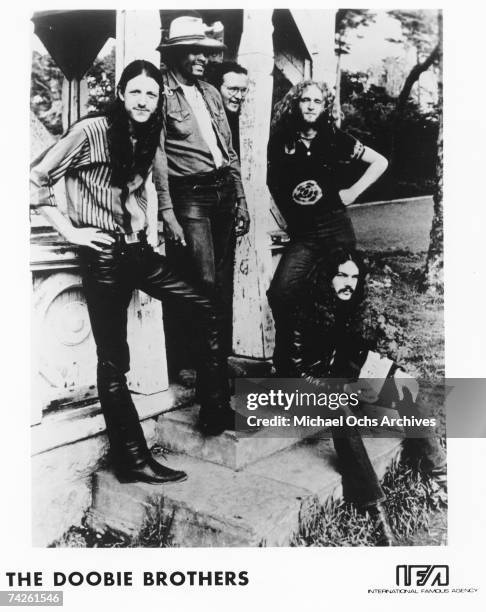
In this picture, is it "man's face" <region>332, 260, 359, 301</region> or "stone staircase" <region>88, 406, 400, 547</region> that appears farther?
"man's face" <region>332, 260, 359, 301</region>

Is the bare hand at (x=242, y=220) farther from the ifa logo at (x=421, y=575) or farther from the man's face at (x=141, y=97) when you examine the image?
the ifa logo at (x=421, y=575)

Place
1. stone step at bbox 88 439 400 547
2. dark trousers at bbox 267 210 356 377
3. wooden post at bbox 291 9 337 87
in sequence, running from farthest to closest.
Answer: dark trousers at bbox 267 210 356 377
wooden post at bbox 291 9 337 87
stone step at bbox 88 439 400 547

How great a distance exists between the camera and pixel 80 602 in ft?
9.25

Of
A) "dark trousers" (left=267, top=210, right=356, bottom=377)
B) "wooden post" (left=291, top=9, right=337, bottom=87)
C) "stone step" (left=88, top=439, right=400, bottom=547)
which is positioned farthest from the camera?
"dark trousers" (left=267, top=210, right=356, bottom=377)

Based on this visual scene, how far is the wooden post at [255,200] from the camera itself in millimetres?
2891

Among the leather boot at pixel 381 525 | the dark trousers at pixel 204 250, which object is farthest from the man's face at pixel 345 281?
the leather boot at pixel 381 525

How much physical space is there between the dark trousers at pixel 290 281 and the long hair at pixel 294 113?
0.48m

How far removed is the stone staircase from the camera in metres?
2.78

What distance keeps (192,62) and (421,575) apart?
8.68 ft

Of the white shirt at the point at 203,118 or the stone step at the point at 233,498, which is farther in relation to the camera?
the white shirt at the point at 203,118

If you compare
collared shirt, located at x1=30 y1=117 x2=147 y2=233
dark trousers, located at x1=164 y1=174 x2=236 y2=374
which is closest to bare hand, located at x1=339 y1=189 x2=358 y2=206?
dark trousers, located at x1=164 y1=174 x2=236 y2=374

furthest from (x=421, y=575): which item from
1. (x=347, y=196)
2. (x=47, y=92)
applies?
(x=47, y=92)

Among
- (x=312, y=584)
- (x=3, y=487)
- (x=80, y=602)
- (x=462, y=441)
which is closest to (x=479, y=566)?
(x=462, y=441)

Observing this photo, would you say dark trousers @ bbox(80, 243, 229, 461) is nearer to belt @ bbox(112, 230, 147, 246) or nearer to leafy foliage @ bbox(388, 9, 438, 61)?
belt @ bbox(112, 230, 147, 246)
